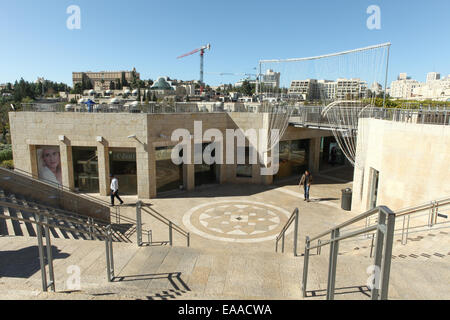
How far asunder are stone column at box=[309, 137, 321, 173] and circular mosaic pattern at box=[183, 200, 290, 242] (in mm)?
8470

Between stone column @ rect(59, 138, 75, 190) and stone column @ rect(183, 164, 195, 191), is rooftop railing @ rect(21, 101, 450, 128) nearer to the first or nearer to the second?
stone column @ rect(59, 138, 75, 190)

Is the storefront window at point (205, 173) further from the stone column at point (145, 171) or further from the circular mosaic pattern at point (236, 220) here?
the circular mosaic pattern at point (236, 220)

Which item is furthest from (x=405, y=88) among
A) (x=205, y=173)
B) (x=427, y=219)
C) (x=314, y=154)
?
(x=427, y=219)

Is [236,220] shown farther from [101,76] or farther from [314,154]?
[101,76]

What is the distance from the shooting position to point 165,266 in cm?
648

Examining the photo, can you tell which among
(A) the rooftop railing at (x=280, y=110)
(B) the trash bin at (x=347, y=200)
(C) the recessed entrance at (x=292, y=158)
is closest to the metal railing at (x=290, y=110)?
(A) the rooftop railing at (x=280, y=110)

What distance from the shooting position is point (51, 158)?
17.2 meters

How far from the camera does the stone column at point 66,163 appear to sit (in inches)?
639

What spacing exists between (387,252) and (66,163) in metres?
17.4

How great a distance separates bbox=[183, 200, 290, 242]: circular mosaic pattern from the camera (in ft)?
39.3

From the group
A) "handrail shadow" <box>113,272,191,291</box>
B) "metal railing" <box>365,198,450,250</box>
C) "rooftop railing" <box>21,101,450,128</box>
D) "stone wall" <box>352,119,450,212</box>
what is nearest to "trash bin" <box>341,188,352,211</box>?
"stone wall" <box>352,119,450,212</box>

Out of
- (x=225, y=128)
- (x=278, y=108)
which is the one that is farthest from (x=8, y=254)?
(x=278, y=108)
